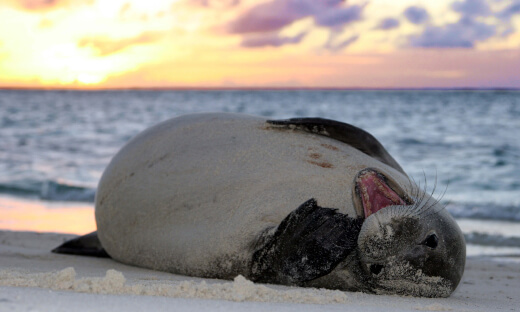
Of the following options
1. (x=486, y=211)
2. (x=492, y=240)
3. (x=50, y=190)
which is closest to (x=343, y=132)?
(x=492, y=240)

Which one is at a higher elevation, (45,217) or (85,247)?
(85,247)

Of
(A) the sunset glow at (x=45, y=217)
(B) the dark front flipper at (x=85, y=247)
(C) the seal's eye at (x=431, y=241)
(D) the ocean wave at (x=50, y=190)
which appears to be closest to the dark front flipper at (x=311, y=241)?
(C) the seal's eye at (x=431, y=241)

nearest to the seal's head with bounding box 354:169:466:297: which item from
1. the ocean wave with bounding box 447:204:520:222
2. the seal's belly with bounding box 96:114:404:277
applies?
the seal's belly with bounding box 96:114:404:277

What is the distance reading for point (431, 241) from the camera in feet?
9.11

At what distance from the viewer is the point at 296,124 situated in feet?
12.1

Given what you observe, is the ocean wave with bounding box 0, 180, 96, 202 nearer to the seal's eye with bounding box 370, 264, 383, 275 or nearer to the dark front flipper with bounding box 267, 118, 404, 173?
the dark front flipper with bounding box 267, 118, 404, 173

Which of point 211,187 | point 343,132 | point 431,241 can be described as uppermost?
point 343,132

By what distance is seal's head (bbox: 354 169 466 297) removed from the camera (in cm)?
266

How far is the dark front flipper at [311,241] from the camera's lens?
2.68 m

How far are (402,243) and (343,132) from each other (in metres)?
1.09

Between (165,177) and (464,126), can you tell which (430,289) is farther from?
(464,126)

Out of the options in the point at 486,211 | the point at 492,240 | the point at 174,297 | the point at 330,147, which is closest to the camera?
the point at 174,297

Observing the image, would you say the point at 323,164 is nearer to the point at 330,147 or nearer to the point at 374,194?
the point at 330,147

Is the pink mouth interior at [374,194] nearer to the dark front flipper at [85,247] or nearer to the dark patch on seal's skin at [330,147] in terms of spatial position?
the dark patch on seal's skin at [330,147]
